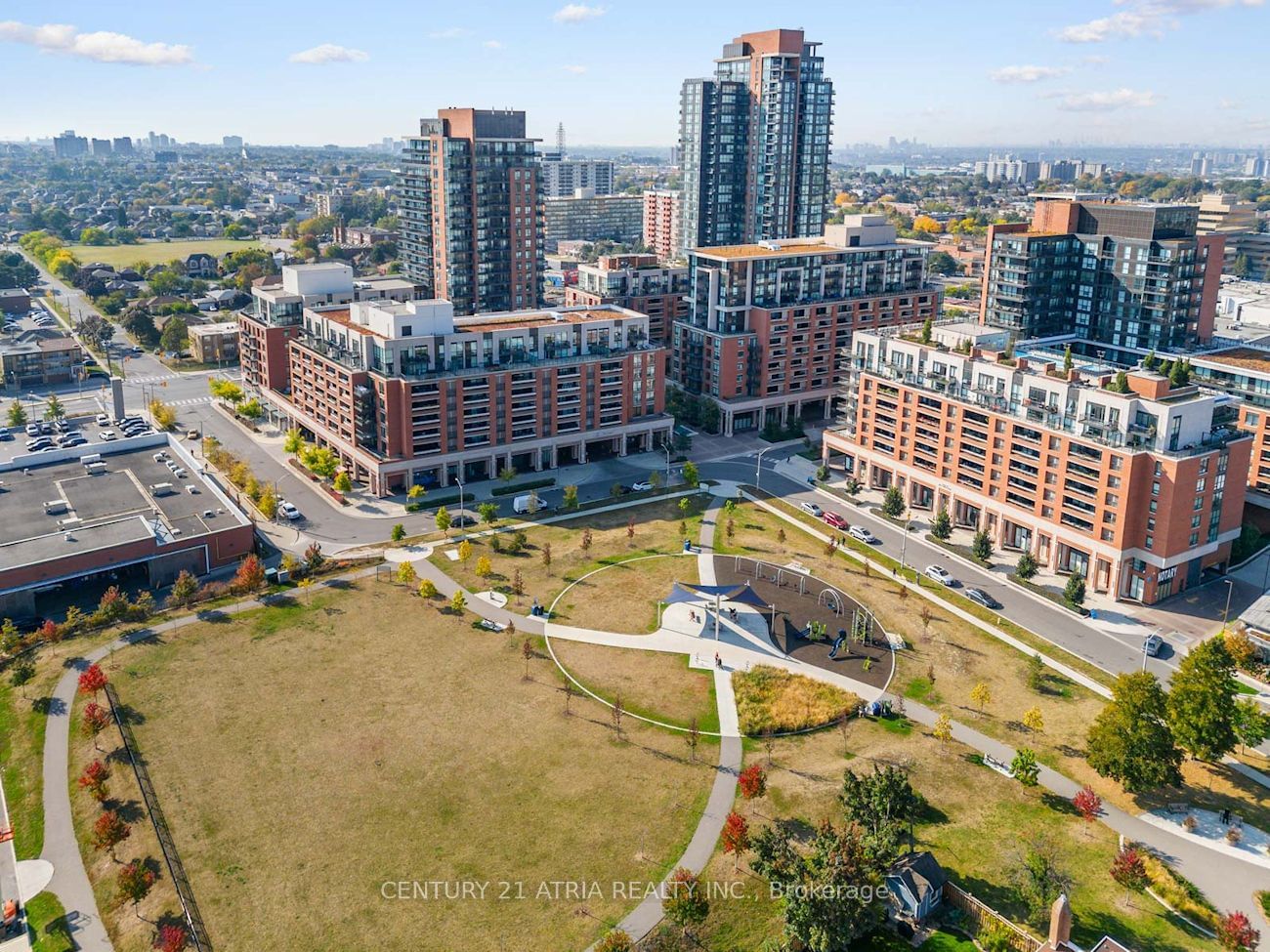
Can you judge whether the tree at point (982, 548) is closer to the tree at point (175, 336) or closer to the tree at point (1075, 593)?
the tree at point (1075, 593)

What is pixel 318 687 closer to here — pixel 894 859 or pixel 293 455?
pixel 894 859

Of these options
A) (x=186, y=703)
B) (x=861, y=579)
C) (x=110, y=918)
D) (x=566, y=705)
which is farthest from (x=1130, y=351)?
(x=110, y=918)

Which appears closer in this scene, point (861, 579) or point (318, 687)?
point (318, 687)

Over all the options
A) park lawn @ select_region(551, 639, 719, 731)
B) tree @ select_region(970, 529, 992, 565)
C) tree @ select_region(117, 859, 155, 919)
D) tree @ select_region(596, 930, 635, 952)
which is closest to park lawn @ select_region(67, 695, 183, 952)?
tree @ select_region(117, 859, 155, 919)

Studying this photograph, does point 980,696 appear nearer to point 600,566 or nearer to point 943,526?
point 943,526

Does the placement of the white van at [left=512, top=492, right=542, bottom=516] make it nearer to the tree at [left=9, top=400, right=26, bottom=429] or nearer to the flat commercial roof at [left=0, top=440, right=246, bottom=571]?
the flat commercial roof at [left=0, top=440, right=246, bottom=571]

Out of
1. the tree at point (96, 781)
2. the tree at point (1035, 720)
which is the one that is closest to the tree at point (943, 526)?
the tree at point (1035, 720)
